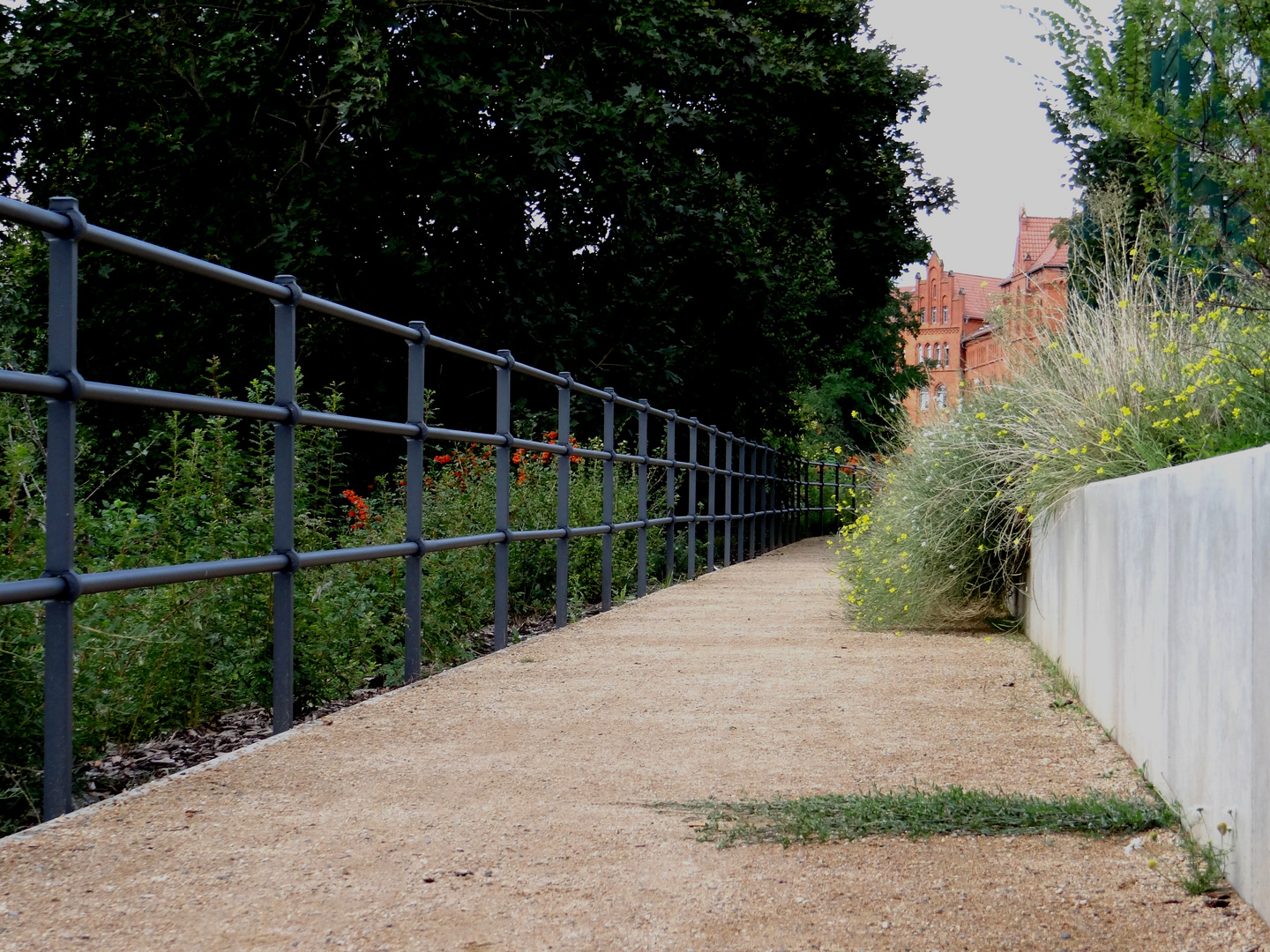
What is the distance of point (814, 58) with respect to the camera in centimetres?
1936

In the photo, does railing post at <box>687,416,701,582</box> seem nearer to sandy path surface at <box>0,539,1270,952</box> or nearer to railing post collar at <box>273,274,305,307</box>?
sandy path surface at <box>0,539,1270,952</box>

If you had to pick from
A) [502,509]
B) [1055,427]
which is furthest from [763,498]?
[1055,427]

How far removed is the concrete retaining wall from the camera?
2391mm

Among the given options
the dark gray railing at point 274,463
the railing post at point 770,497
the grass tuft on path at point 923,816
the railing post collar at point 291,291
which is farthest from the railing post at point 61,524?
the railing post at point 770,497

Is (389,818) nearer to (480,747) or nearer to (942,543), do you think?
(480,747)

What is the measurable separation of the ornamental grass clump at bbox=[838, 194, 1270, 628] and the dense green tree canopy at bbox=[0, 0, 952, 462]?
7070 millimetres

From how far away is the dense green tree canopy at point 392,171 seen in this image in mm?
13461

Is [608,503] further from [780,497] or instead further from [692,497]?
[780,497]

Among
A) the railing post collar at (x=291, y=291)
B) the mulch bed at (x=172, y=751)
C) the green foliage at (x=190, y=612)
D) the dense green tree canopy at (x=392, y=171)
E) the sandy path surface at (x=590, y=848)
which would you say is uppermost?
the dense green tree canopy at (x=392, y=171)

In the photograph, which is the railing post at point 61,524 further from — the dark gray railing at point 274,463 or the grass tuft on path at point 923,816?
the grass tuft on path at point 923,816

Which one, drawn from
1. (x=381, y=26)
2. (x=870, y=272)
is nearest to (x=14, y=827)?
(x=381, y=26)

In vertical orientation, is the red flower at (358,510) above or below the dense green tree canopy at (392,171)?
below

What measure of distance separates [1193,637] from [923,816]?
0.70 metres

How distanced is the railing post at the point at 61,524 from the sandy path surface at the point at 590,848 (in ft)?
0.54
